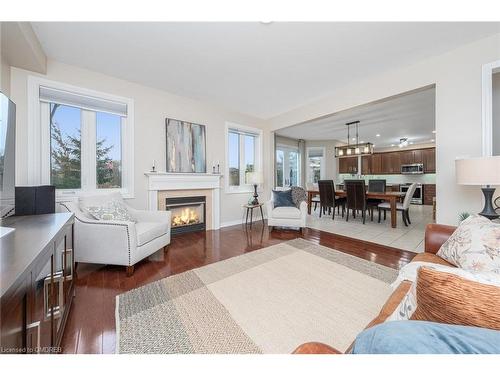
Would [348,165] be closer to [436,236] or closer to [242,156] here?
[242,156]

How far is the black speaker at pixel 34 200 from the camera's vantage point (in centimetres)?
174

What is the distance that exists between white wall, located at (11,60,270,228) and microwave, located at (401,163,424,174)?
6.48 m

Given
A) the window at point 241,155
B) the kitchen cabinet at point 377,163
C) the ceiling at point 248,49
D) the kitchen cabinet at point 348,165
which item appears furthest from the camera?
the kitchen cabinet at point 377,163

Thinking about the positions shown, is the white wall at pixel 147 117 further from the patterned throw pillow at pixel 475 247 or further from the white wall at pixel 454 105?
the patterned throw pillow at pixel 475 247

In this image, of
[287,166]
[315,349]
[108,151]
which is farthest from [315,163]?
[315,349]

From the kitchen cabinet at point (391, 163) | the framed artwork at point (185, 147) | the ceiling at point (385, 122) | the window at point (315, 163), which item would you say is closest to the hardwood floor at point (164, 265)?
the framed artwork at point (185, 147)

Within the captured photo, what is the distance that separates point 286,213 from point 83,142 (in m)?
3.33

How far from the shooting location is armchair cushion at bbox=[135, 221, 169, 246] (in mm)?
2168

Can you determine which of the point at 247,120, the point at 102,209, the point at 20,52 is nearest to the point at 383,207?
the point at 247,120

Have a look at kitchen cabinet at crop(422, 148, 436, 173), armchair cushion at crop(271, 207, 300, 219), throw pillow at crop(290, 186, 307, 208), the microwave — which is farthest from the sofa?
kitchen cabinet at crop(422, 148, 436, 173)

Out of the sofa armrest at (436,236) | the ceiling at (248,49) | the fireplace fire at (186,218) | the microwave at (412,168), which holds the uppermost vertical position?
the ceiling at (248,49)

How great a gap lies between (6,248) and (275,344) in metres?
1.46

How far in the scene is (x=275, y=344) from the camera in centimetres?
118

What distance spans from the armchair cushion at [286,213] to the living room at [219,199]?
34mm
